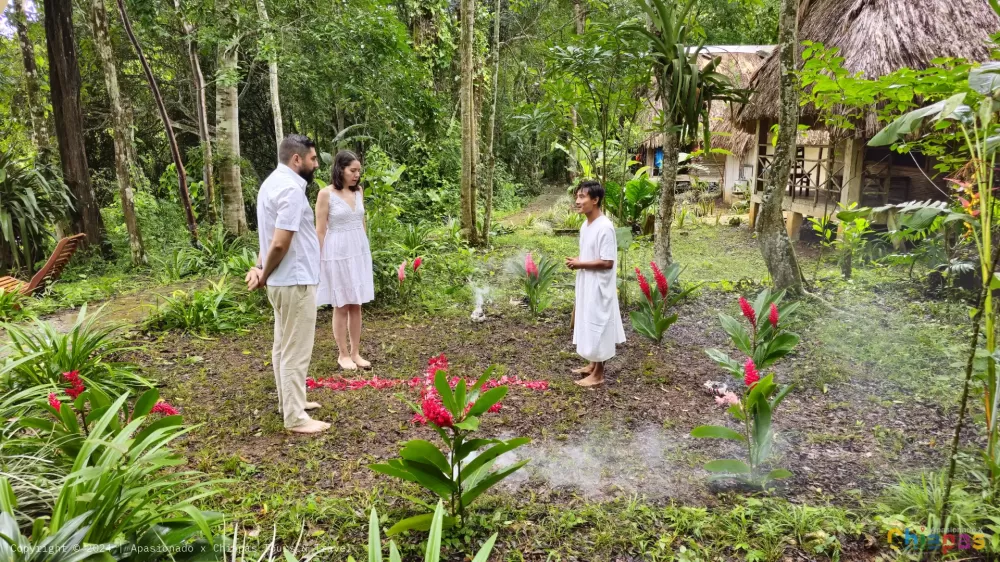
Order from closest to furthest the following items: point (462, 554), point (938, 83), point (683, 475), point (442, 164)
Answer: point (462, 554) → point (938, 83) → point (683, 475) → point (442, 164)

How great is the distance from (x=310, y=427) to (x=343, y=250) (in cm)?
136

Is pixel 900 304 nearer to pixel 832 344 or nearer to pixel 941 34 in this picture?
pixel 832 344

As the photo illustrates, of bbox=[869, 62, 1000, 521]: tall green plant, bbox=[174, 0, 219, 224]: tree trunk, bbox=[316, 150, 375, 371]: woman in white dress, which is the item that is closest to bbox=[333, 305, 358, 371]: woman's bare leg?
bbox=[316, 150, 375, 371]: woman in white dress

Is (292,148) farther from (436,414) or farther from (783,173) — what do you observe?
(783,173)

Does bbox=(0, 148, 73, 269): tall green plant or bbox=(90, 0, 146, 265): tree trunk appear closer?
bbox=(90, 0, 146, 265): tree trunk

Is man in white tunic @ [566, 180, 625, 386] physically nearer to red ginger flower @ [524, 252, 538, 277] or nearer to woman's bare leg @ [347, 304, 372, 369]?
red ginger flower @ [524, 252, 538, 277]

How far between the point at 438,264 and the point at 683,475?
454 cm

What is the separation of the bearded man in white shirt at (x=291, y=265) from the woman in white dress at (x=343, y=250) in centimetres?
77

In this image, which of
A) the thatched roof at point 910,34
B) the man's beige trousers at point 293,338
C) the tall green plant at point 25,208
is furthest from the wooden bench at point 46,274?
the thatched roof at point 910,34

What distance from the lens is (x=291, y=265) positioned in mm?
2891

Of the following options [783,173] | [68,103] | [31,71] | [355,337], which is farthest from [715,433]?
[31,71]

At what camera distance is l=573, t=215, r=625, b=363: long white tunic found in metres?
3.48

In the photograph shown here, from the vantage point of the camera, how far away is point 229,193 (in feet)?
23.8

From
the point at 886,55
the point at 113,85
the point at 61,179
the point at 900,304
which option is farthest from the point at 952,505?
the point at 61,179
